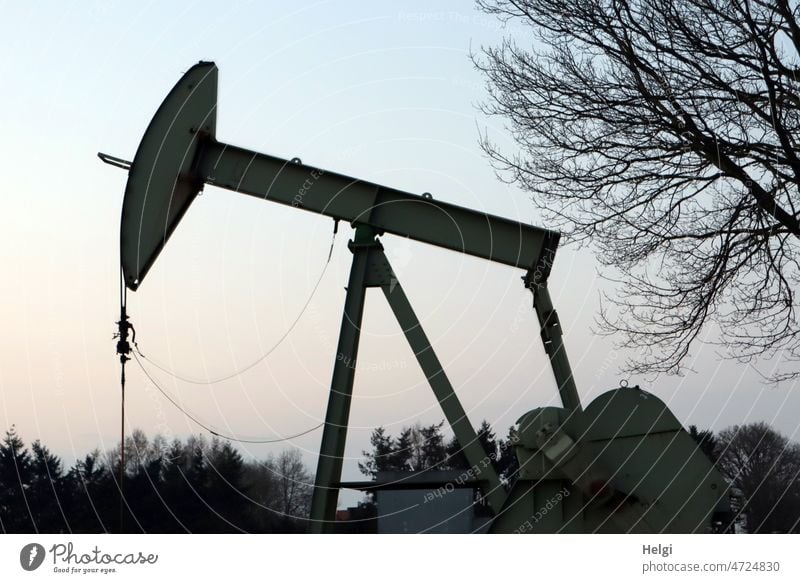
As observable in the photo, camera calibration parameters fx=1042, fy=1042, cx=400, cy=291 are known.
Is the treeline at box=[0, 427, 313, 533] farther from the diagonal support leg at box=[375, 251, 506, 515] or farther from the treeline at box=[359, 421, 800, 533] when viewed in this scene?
the diagonal support leg at box=[375, 251, 506, 515]

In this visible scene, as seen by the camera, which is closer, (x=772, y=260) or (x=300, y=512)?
(x=772, y=260)

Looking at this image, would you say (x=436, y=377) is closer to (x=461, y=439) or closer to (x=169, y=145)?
(x=461, y=439)

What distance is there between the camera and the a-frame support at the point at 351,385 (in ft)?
48.6

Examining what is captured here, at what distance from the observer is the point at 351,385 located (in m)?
15.2

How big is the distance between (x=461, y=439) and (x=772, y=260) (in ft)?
16.3

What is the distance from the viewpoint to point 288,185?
15.4 meters

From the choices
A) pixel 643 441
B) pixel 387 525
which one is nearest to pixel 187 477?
pixel 387 525

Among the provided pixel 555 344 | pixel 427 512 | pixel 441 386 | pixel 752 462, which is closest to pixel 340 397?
pixel 441 386
